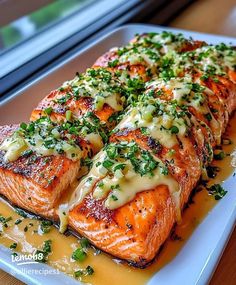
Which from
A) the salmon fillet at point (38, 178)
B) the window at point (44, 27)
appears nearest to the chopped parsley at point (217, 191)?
the salmon fillet at point (38, 178)

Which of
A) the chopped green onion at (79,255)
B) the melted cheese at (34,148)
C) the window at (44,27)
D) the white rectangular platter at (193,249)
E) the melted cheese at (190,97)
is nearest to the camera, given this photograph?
the white rectangular platter at (193,249)

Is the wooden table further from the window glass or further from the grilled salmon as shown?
the grilled salmon

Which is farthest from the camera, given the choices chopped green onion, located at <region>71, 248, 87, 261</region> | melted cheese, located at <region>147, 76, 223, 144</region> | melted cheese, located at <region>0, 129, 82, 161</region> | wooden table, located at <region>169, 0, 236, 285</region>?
wooden table, located at <region>169, 0, 236, 285</region>

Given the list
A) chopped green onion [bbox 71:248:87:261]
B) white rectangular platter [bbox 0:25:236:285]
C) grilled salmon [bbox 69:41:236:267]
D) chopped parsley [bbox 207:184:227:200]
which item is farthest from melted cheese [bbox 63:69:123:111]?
chopped green onion [bbox 71:248:87:261]

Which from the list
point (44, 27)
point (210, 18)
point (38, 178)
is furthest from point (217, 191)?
point (210, 18)

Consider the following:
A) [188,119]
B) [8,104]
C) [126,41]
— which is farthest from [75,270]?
[126,41]

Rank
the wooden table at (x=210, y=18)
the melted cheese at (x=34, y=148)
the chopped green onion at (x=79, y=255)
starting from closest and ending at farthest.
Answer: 1. the chopped green onion at (x=79, y=255)
2. the melted cheese at (x=34, y=148)
3. the wooden table at (x=210, y=18)

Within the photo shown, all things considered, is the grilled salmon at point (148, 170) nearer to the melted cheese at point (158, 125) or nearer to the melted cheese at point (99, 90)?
the melted cheese at point (158, 125)

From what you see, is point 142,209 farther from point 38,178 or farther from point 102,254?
point 38,178
